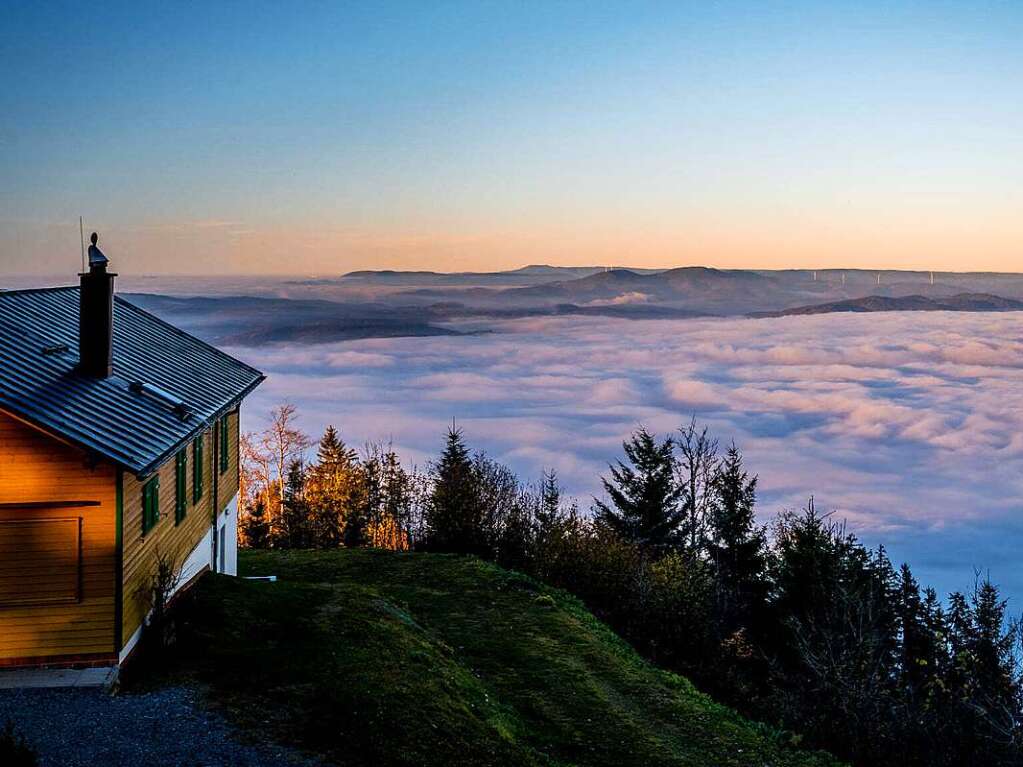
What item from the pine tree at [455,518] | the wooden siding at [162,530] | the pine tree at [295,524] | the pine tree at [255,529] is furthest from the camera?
the pine tree at [295,524]

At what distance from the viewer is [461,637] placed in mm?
25094

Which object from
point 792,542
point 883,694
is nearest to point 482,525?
point 792,542

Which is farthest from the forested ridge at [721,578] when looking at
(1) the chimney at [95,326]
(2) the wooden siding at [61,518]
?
(1) the chimney at [95,326]

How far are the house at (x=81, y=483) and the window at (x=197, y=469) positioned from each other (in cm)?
204

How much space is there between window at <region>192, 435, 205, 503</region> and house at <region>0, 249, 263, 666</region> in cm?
204

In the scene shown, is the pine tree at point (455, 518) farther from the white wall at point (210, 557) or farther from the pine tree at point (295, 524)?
the white wall at point (210, 557)

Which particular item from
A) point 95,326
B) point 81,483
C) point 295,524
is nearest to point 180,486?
point 95,326

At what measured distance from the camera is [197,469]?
72.4ft

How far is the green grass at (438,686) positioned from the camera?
46.9 ft

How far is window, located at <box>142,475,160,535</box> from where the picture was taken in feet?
55.0

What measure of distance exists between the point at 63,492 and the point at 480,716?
927cm

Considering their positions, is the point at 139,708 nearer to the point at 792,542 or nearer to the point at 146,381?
the point at 146,381

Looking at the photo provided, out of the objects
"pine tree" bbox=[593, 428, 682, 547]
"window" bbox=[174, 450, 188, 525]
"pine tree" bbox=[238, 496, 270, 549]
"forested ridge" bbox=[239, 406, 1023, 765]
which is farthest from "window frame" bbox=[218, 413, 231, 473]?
"pine tree" bbox=[593, 428, 682, 547]

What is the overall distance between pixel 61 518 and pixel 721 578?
41.3m
